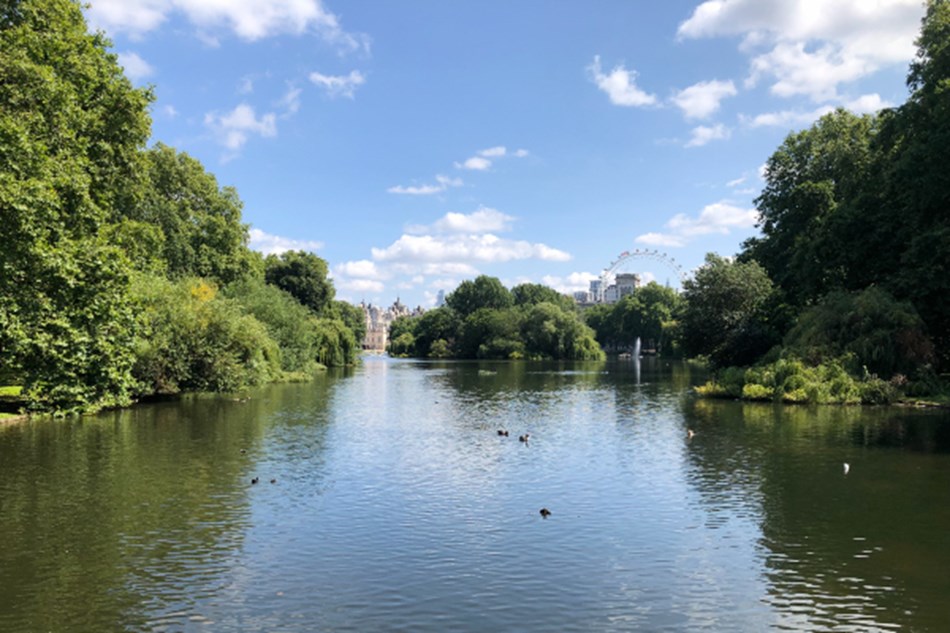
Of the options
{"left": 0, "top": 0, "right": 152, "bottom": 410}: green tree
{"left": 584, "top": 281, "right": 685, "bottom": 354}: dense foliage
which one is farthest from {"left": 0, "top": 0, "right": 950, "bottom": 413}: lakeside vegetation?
{"left": 584, "top": 281, "right": 685, "bottom": 354}: dense foliage

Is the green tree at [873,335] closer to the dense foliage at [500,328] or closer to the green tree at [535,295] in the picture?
the dense foliage at [500,328]

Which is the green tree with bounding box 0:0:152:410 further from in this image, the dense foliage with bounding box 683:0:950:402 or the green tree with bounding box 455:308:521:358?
the green tree with bounding box 455:308:521:358

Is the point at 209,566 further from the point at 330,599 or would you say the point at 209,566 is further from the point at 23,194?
the point at 23,194

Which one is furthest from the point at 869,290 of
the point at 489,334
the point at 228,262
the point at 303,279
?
the point at 489,334

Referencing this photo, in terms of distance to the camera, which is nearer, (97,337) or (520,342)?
(97,337)

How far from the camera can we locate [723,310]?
5544 centimetres

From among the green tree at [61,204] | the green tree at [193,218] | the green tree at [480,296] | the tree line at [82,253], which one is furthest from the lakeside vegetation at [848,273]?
the green tree at [480,296]

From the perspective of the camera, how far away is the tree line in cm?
2869

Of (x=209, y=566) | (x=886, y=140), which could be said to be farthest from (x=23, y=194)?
(x=886, y=140)

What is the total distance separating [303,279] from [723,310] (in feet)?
215

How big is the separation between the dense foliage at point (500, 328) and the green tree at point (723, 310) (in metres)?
83.0

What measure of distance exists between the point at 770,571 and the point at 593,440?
55.5ft

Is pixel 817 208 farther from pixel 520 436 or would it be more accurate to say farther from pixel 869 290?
pixel 520 436

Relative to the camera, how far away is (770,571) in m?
13.8
